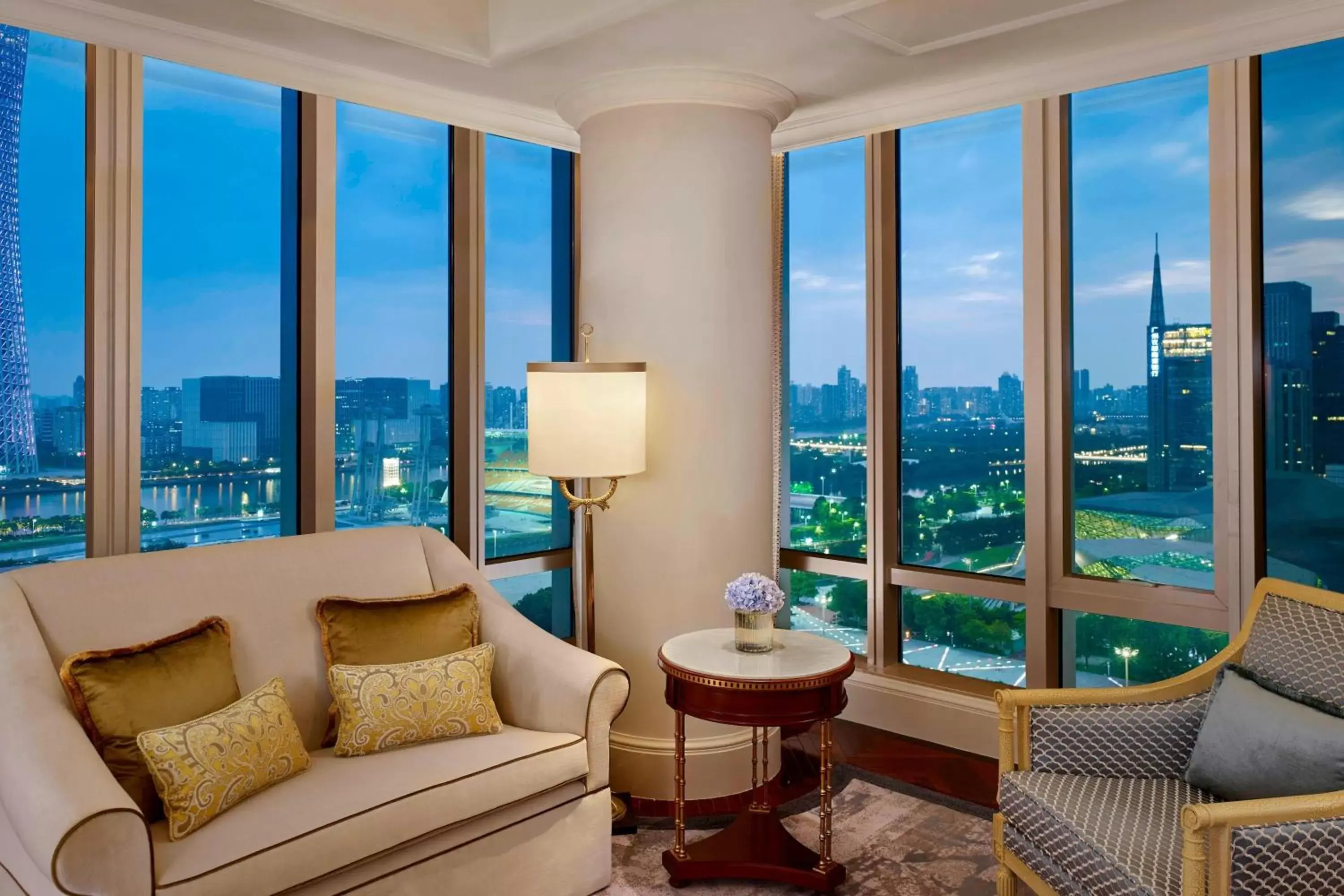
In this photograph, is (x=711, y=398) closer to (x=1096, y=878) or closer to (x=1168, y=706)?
(x=1168, y=706)

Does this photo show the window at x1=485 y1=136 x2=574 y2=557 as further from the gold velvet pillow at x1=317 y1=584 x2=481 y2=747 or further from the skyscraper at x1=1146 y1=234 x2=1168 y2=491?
the skyscraper at x1=1146 y1=234 x2=1168 y2=491

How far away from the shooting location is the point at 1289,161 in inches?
118

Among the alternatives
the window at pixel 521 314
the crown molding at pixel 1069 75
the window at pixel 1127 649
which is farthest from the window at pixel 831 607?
the crown molding at pixel 1069 75

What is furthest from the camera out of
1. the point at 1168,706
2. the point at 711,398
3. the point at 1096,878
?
the point at 711,398

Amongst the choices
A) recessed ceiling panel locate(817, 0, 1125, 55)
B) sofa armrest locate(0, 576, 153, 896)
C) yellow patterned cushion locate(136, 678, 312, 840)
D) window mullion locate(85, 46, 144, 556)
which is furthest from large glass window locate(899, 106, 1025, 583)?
sofa armrest locate(0, 576, 153, 896)

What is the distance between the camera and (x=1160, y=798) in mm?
2207

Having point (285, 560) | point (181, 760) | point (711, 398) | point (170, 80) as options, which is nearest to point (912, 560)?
point (711, 398)

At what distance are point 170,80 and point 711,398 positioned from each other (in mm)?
2118

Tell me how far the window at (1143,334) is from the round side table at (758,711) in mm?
1315

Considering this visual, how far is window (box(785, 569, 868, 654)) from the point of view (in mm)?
4141

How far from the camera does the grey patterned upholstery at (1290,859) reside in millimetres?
1741

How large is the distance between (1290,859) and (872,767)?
1.89 metres

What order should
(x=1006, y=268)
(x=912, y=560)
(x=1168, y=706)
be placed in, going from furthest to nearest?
(x=912, y=560) < (x=1006, y=268) < (x=1168, y=706)

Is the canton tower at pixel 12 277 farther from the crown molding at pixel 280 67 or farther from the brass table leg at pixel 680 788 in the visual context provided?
the brass table leg at pixel 680 788
